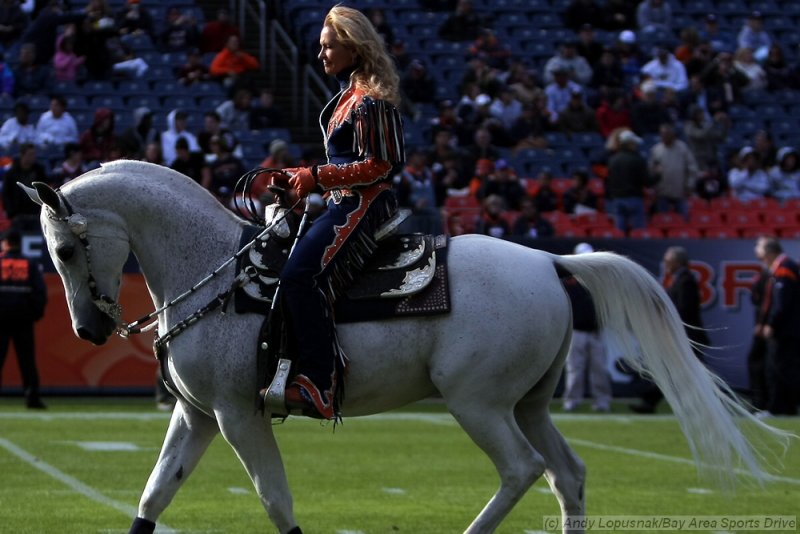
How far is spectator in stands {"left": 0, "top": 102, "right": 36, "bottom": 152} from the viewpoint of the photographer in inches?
843

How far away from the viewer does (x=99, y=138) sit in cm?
2106

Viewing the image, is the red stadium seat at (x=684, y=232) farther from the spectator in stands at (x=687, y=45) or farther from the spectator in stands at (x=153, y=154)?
the spectator in stands at (x=153, y=154)

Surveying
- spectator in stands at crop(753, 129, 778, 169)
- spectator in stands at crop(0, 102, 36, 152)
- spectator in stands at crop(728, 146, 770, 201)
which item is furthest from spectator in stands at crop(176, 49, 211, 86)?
spectator in stands at crop(753, 129, 778, 169)

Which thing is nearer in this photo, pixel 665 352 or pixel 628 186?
pixel 665 352

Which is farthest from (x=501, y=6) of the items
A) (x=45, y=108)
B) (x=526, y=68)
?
(x=45, y=108)

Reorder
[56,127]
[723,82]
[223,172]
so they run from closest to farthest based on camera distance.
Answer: [223,172] → [56,127] → [723,82]

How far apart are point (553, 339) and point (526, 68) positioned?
66.2 ft

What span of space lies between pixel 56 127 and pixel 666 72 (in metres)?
12.3

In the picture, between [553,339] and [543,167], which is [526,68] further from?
[553,339]

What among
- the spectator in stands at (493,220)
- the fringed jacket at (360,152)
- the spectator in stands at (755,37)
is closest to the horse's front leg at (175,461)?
the fringed jacket at (360,152)

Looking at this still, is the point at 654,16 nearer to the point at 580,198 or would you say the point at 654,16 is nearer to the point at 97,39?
the point at 580,198

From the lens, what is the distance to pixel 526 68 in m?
27.4

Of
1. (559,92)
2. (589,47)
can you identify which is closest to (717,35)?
(589,47)

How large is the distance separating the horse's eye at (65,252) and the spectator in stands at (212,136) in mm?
13817
